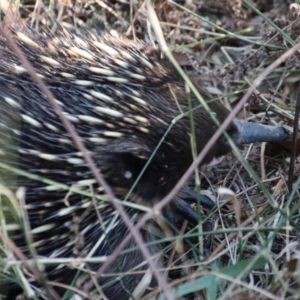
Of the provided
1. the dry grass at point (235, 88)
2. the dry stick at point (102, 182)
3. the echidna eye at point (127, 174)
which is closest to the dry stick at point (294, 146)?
the dry grass at point (235, 88)

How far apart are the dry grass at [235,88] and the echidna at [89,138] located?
5.0 inches

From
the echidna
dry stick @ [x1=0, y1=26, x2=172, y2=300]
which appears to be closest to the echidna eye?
the echidna

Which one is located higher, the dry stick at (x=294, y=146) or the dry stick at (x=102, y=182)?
the dry stick at (x=102, y=182)

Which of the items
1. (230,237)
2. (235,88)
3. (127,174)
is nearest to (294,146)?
(230,237)

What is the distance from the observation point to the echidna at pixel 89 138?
60.8 inches

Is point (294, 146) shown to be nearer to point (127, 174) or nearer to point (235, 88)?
point (127, 174)

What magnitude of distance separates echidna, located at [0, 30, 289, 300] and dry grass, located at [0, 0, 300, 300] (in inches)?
5.0

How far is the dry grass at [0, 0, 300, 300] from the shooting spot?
1.61 metres

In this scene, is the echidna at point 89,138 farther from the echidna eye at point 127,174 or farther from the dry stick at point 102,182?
the dry stick at point 102,182

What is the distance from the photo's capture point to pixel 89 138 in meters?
1.55

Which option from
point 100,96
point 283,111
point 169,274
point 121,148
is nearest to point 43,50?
point 100,96

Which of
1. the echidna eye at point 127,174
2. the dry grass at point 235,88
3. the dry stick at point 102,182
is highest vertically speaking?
the dry stick at point 102,182

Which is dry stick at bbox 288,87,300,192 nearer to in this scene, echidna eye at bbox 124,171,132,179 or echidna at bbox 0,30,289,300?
echidna at bbox 0,30,289,300

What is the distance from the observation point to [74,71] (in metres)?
1.62
